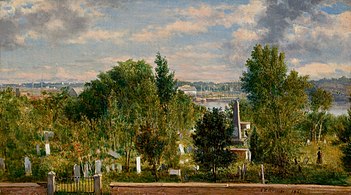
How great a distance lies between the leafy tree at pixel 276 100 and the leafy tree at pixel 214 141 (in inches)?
24.4

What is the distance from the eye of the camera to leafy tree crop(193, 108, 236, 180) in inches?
276

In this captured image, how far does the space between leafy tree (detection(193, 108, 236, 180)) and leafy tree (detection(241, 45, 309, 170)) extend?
62 centimetres

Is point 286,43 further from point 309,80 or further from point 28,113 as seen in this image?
point 28,113

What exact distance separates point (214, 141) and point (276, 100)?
3.90ft

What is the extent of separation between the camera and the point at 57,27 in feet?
24.2

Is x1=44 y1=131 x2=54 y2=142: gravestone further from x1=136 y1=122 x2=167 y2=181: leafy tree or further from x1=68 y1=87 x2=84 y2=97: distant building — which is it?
x1=136 y1=122 x2=167 y2=181: leafy tree

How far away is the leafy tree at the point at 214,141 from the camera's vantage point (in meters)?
7.00

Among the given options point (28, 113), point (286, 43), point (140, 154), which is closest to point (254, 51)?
point (286, 43)

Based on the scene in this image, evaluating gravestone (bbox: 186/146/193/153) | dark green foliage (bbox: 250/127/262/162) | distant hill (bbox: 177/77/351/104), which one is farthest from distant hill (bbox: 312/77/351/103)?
gravestone (bbox: 186/146/193/153)

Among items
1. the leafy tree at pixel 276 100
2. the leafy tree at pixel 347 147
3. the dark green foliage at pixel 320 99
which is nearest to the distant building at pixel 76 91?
the leafy tree at pixel 276 100

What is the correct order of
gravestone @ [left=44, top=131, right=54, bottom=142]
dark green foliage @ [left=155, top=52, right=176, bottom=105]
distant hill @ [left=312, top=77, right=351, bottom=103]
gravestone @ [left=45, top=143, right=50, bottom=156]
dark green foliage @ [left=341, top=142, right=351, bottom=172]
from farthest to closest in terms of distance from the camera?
gravestone @ [left=44, top=131, right=54, bottom=142] → gravestone @ [left=45, top=143, right=50, bottom=156] → dark green foliage @ [left=155, top=52, right=176, bottom=105] → distant hill @ [left=312, top=77, right=351, bottom=103] → dark green foliage @ [left=341, top=142, right=351, bottom=172]

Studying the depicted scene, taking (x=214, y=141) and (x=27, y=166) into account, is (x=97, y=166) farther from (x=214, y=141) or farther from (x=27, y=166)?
(x=214, y=141)

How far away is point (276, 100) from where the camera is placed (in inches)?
281

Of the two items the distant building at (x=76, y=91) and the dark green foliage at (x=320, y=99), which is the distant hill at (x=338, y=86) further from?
the distant building at (x=76, y=91)
